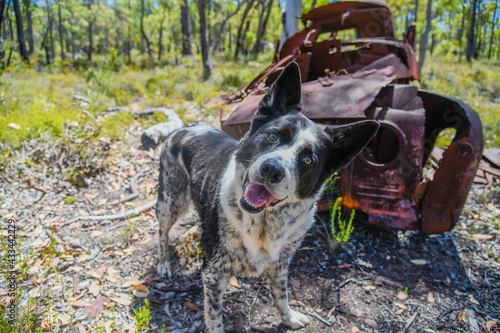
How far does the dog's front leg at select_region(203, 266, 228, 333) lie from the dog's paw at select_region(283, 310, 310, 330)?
0.57 m

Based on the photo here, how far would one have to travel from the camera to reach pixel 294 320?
96.4 inches

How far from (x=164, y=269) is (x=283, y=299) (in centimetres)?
128

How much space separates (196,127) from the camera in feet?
10.3

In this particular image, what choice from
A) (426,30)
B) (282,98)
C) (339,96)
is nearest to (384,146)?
(339,96)

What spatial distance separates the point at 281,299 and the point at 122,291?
1477mm

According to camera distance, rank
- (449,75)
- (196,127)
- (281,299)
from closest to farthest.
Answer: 1. (281,299)
2. (196,127)
3. (449,75)

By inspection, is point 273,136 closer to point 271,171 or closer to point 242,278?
point 271,171

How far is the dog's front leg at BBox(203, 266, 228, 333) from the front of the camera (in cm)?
213

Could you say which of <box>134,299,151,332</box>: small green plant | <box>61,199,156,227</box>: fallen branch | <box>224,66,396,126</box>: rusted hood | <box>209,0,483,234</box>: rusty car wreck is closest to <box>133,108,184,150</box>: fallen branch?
<box>61,199,156,227</box>: fallen branch

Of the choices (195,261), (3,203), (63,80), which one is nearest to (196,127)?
(195,261)

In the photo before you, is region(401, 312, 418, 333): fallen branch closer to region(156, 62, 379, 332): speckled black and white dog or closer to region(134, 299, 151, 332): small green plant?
region(156, 62, 379, 332): speckled black and white dog

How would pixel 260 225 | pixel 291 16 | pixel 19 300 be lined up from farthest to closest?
pixel 291 16 < pixel 19 300 < pixel 260 225

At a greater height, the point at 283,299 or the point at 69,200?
the point at 69,200

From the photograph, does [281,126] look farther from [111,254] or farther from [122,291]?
[111,254]
